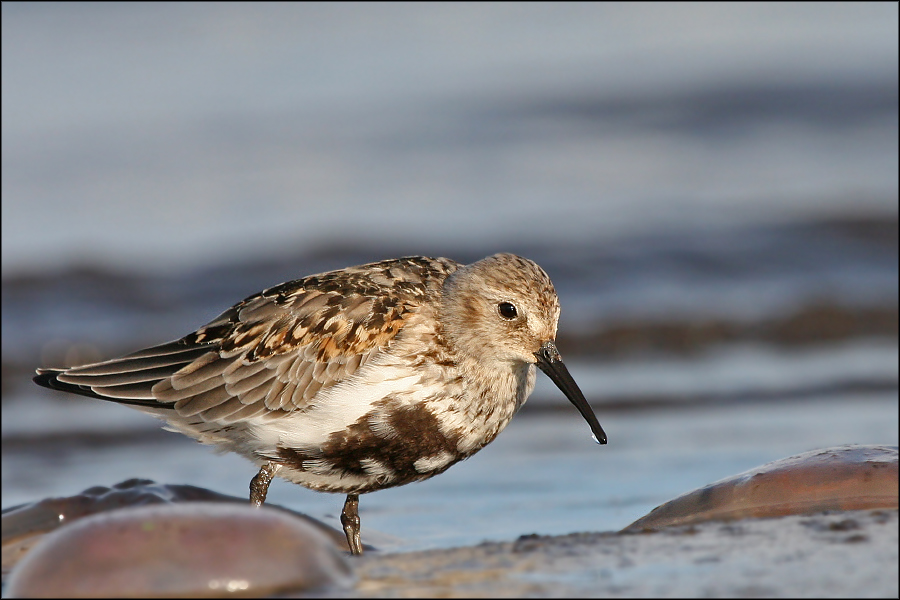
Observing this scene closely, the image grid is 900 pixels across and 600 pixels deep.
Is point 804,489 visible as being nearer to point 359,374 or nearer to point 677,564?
point 677,564

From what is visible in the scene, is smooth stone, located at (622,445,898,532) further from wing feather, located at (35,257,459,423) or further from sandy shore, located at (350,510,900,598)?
wing feather, located at (35,257,459,423)

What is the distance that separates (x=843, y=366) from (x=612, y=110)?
791 cm

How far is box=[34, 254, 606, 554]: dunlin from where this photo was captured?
5.10 metres

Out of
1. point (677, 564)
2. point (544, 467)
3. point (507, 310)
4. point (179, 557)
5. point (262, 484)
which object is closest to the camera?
point (179, 557)

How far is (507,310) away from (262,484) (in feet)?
4.33

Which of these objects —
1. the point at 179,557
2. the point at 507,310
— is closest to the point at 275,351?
the point at 507,310

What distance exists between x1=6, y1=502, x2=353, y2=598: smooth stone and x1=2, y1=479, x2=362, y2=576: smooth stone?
3.39ft

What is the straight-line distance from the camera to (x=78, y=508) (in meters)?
5.04

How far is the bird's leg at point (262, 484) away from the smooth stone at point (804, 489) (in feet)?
5.43

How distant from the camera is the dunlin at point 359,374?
5.10 metres

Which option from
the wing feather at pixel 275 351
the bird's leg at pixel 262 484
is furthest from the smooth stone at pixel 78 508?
the wing feather at pixel 275 351

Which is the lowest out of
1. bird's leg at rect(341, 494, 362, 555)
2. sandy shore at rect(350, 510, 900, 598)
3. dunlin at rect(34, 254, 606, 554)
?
bird's leg at rect(341, 494, 362, 555)

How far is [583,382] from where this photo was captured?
30.4ft

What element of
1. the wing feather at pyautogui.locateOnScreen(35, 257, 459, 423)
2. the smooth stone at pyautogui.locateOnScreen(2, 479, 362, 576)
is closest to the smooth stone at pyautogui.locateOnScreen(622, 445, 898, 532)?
the wing feather at pyautogui.locateOnScreen(35, 257, 459, 423)
